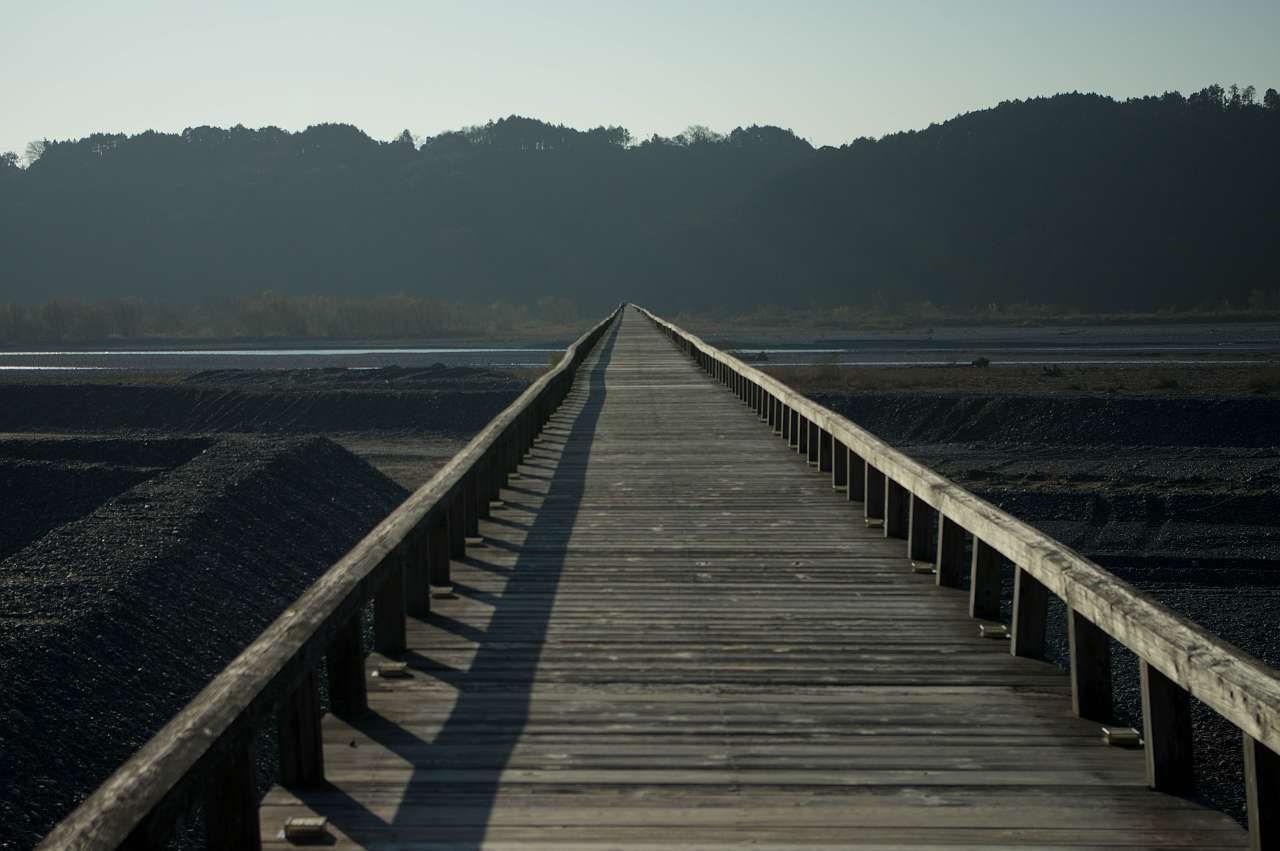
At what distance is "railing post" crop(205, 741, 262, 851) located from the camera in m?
4.09

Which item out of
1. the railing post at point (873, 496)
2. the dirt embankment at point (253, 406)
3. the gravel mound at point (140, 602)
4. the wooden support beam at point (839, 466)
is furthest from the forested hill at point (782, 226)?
the railing post at point (873, 496)

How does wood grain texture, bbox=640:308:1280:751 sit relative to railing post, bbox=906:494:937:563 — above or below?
above

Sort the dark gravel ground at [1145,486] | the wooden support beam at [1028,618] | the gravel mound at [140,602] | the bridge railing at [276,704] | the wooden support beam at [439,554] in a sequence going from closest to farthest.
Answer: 1. the bridge railing at [276,704]
2. the wooden support beam at [1028,618]
3. the wooden support beam at [439,554]
4. the gravel mound at [140,602]
5. the dark gravel ground at [1145,486]

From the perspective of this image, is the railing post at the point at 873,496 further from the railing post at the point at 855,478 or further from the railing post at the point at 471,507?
the railing post at the point at 471,507

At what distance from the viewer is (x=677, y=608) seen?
25.3 feet

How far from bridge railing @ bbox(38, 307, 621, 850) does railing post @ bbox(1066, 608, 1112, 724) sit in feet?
9.69

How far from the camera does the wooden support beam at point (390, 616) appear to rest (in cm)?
664

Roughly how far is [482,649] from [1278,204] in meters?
159

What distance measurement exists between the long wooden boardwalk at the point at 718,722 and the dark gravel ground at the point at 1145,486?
2599 mm

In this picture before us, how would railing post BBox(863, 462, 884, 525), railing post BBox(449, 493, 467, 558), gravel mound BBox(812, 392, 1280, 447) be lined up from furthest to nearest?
1. gravel mound BBox(812, 392, 1280, 447)
2. railing post BBox(863, 462, 884, 525)
3. railing post BBox(449, 493, 467, 558)

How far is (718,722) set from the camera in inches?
223

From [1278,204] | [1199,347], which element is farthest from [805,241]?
[1199,347]

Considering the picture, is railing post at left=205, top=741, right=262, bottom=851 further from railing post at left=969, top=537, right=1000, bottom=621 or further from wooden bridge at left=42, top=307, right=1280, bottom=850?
railing post at left=969, top=537, right=1000, bottom=621

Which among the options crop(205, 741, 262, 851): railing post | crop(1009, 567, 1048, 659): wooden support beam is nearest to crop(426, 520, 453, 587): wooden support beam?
crop(1009, 567, 1048, 659): wooden support beam
